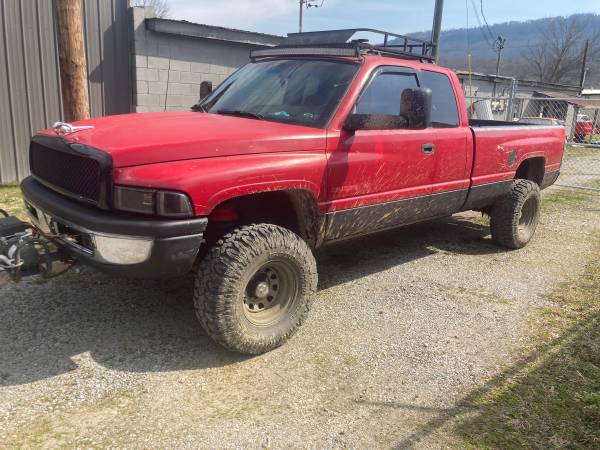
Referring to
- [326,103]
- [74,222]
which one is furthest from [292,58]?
[74,222]

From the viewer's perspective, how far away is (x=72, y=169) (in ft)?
10.5

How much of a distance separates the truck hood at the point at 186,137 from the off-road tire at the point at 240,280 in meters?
0.54

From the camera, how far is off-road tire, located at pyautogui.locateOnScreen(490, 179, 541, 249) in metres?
5.86

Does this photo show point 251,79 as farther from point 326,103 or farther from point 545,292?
point 545,292

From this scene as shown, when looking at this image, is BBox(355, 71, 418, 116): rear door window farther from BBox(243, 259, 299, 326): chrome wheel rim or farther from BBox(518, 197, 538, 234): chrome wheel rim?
BBox(518, 197, 538, 234): chrome wheel rim

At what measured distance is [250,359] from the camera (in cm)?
346

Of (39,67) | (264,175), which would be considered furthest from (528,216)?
(39,67)

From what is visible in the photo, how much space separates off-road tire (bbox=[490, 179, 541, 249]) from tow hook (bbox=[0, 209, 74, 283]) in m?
4.54

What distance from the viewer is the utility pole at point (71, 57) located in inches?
219

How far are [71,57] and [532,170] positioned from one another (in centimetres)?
546

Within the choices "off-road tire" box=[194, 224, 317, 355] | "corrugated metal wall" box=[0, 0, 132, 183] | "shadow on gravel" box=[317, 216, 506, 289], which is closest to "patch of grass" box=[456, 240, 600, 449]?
"off-road tire" box=[194, 224, 317, 355]

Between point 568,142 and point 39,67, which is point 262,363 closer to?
point 39,67

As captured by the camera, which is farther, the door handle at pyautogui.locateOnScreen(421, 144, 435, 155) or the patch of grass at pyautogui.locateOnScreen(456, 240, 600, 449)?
the door handle at pyautogui.locateOnScreen(421, 144, 435, 155)

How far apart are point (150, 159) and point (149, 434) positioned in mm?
1457
